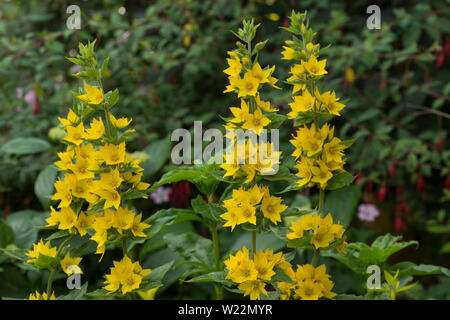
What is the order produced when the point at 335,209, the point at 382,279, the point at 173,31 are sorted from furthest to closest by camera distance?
the point at 173,31 < the point at 335,209 < the point at 382,279

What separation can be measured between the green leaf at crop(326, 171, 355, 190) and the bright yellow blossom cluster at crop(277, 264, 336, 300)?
0.13 meters

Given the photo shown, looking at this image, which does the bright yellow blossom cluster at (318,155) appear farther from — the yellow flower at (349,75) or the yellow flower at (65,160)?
the yellow flower at (349,75)

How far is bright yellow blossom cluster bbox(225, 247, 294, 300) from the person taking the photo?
0.77 meters

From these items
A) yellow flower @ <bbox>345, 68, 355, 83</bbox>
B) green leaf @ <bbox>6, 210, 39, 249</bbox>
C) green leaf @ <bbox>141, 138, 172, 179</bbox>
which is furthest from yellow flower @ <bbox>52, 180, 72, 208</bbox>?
yellow flower @ <bbox>345, 68, 355, 83</bbox>

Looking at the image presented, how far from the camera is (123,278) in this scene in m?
0.83

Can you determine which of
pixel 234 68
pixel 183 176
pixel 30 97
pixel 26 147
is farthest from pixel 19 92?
pixel 234 68

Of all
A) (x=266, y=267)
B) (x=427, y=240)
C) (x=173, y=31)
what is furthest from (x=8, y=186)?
(x=427, y=240)

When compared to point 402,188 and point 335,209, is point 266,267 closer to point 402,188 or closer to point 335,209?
point 335,209

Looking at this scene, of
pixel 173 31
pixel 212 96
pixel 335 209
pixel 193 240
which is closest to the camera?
pixel 193 240

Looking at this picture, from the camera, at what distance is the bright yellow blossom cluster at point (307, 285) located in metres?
0.78

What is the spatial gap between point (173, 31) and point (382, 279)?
1.31 m

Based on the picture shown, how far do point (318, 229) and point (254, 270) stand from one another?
12 centimetres

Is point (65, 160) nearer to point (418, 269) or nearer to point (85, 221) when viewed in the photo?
point (85, 221)
